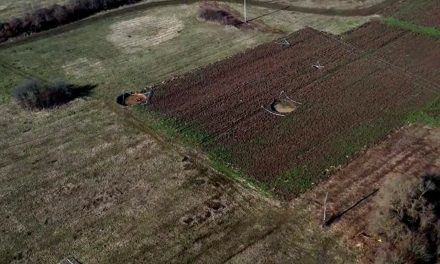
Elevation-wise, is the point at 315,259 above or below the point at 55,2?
below

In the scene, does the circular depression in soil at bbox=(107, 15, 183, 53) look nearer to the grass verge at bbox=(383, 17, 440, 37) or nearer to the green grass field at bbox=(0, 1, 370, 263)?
the green grass field at bbox=(0, 1, 370, 263)

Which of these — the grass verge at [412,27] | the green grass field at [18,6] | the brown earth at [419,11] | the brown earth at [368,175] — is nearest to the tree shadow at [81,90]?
the green grass field at [18,6]

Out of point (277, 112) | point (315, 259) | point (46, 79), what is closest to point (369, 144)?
point (277, 112)

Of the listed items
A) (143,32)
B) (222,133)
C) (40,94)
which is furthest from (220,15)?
(40,94)

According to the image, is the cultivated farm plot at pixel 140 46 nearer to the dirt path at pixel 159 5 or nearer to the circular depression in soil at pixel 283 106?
the dirt path at pixel 159 5

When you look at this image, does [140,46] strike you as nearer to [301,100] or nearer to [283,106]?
[283,106]

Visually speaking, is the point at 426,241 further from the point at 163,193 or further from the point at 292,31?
the point at 292,31
